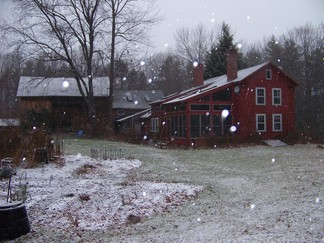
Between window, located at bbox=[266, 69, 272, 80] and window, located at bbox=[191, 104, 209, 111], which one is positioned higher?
window, located at bbox=[266, 69, 272, 80]

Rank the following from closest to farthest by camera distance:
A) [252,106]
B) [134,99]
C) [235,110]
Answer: [235,110] → [252,106] → [134,99]

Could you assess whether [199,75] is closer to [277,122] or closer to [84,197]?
[277,122]

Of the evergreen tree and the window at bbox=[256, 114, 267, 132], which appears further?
the evergreen tree

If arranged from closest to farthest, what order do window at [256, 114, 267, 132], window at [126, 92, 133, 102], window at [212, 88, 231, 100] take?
window at [212, 88, 231, 100] → window at [256, 114, 267, 132] → window at [126, 92, 133, 102]

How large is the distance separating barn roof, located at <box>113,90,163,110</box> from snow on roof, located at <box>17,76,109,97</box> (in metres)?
2.18

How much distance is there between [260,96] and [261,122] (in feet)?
7.20

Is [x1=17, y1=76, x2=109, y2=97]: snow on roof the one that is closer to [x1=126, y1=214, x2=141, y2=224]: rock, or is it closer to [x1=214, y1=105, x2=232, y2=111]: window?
[x1=214, y1=105, x2=232, y2=111]: window

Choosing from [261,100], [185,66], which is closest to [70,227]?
[261,100]

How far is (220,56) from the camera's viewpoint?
144 feet

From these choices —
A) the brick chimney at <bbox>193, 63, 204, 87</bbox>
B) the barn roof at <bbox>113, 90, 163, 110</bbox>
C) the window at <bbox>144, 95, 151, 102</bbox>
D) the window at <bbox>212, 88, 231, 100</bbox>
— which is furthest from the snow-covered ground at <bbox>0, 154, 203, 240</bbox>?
the window at <bbox>144, 95, 151, 102</bbox>

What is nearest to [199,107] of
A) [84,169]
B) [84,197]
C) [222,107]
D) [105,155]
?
[222,107]

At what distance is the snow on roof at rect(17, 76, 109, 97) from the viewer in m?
41.9

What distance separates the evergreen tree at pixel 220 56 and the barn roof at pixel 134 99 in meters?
8.42

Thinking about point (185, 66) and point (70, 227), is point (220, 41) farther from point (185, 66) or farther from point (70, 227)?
point (70, 227)
